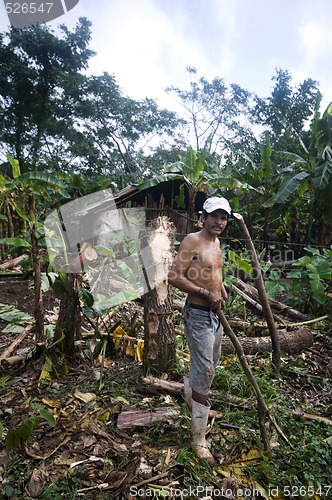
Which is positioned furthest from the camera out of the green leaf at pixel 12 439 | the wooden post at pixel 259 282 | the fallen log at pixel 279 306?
the fallen log at pixel 279 306

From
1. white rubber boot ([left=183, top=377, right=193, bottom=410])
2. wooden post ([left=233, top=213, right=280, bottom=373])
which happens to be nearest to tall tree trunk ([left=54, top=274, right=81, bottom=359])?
white rubber boot ([left=183, top=377, right=193, bottom=410])

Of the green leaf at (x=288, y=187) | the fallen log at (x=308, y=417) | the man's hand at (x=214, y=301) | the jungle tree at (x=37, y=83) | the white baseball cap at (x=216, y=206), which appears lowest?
the fallen log at (x=308, y=417)

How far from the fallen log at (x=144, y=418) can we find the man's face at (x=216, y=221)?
171cm

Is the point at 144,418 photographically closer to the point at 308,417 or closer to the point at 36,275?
the point at 308,417

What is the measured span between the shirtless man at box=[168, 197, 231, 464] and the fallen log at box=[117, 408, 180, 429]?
36 centimetres

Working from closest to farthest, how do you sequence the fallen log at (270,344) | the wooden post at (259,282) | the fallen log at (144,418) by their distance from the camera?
1. the fallen log at (144,418)
2. the wooden post at (259,282)
3. the fallen log at (270,344)


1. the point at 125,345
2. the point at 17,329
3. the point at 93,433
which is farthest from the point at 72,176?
the point at 93,433

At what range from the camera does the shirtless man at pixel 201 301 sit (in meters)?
2.54

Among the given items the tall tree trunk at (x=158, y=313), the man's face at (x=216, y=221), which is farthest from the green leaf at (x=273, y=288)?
the man's face at (x=216, y=221)

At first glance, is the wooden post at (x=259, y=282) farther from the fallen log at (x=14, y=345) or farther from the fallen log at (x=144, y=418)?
the fallen log at (x=14, y=345)

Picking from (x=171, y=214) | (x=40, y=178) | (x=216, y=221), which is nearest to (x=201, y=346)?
(x=216, y=221)

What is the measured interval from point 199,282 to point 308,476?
1.62 metres

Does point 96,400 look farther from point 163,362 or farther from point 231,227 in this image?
point 231,227

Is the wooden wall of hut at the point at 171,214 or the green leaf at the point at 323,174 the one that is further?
the wooden wall of hut at the point at 171,214
